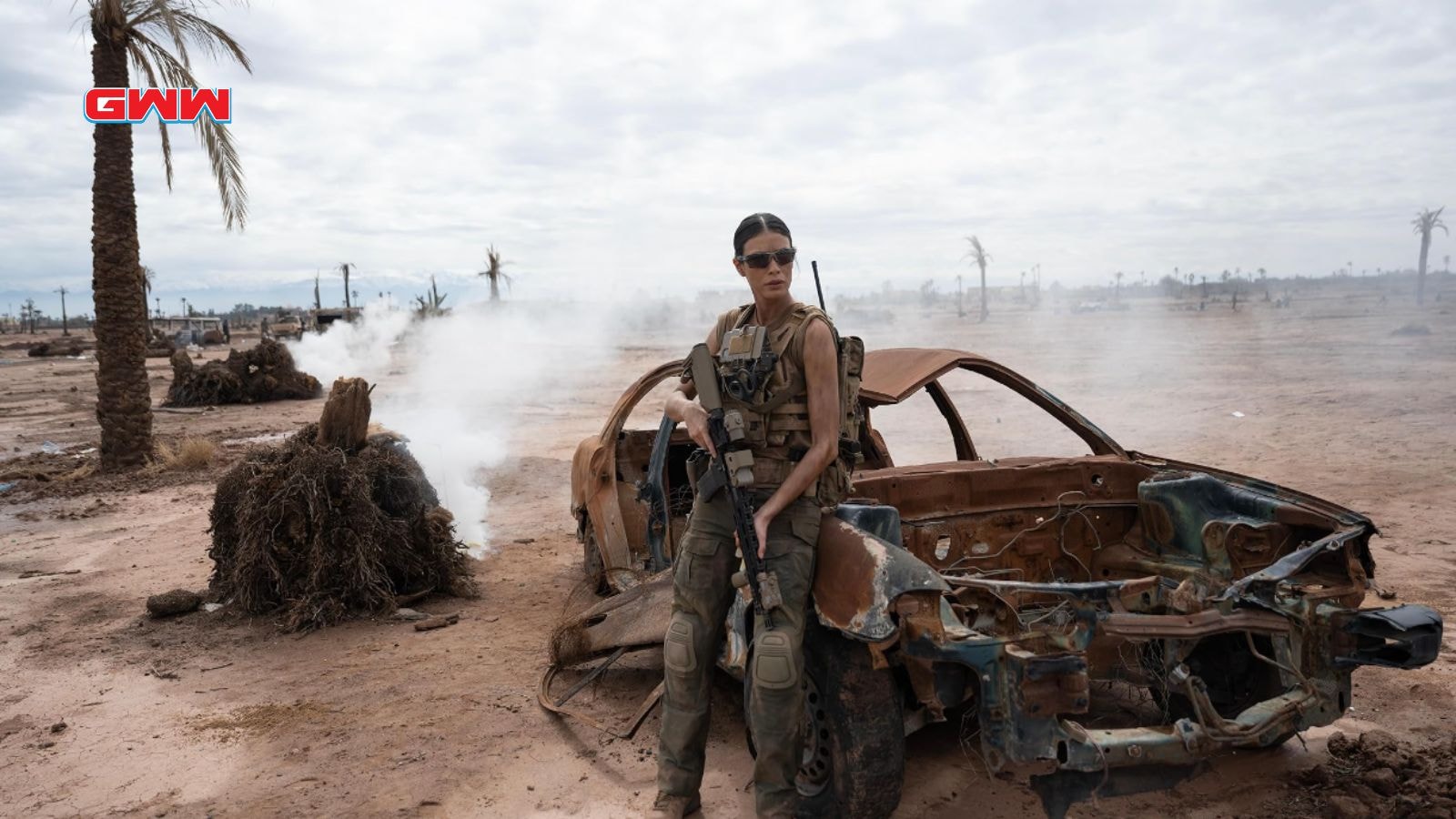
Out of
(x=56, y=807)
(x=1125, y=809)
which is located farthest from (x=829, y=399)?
(x=56, y=807)

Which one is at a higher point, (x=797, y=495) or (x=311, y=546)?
(x=797, y=495)

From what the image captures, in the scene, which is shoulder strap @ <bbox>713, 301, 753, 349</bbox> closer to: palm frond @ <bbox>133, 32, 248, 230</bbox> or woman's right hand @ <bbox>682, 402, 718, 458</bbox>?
woman's right hand @ <bbox>682, 402, 718, 458</bbox>

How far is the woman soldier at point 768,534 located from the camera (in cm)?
329

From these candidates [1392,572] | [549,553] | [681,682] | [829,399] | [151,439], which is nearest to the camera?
[829,399]

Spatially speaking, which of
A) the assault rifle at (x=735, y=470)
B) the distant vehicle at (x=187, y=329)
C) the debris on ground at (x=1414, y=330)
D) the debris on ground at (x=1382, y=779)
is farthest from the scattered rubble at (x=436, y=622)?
the distant vehicle at (x=187, y=329)

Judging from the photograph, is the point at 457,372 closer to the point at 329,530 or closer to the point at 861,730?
the point at 329,530

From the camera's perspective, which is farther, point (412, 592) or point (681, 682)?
A: point (412, 592)

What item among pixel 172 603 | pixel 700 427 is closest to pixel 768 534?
pixel 700 427

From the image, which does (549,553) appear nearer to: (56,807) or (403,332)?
(56,807)

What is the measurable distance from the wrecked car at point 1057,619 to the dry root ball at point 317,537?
80.8 inches

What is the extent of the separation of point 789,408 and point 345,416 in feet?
14.5

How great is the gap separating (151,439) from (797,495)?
12.2 meters

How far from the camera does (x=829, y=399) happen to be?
330cm

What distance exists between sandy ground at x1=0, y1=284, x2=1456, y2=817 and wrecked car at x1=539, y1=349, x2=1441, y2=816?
0.39 meters
